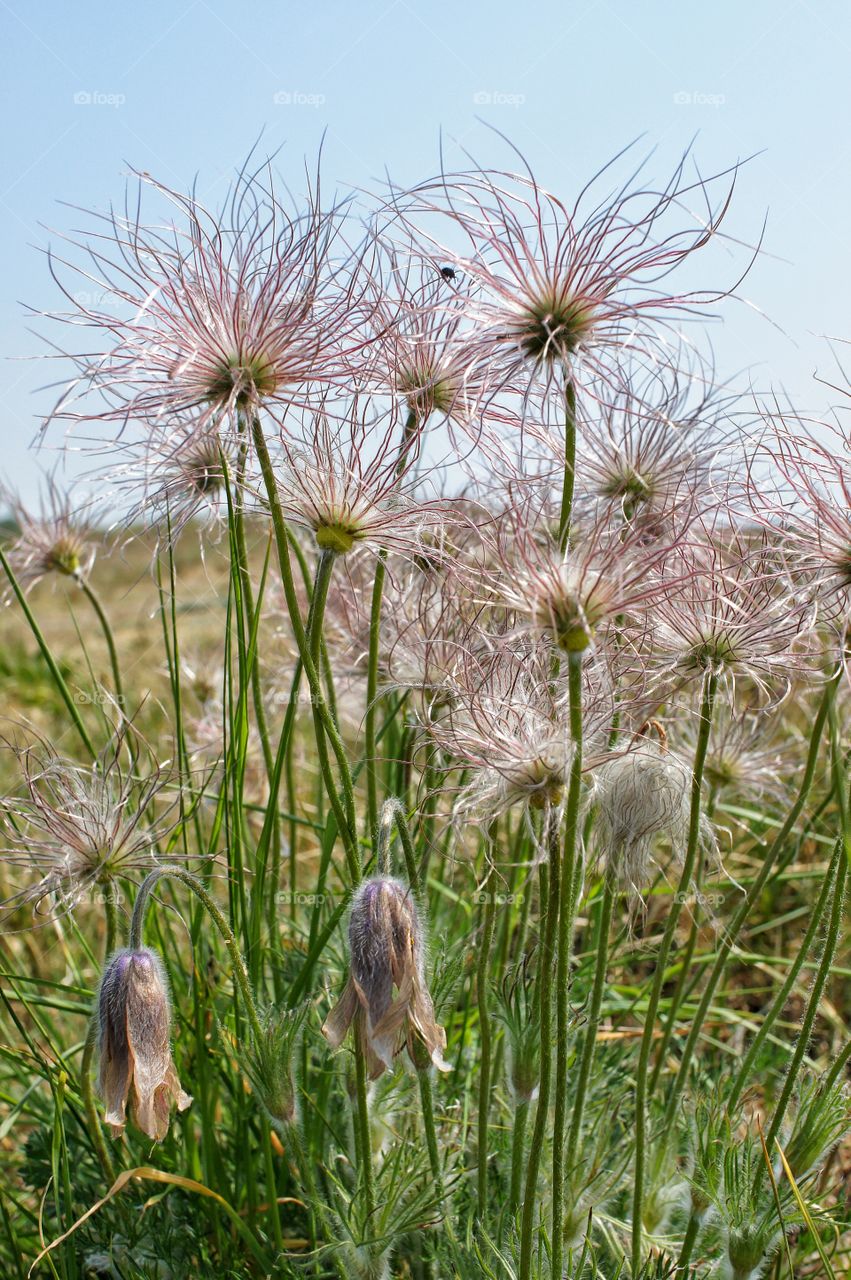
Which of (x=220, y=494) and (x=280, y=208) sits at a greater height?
(x=280, y=208)

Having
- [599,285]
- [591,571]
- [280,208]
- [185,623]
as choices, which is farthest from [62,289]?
[185,623]

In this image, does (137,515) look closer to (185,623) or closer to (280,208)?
(280,208)

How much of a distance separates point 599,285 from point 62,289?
89cm

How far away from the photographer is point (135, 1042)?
4.79ft

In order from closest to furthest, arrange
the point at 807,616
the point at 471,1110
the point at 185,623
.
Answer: the point at 807,616 < the point at 471,1110 < the point at 185,623

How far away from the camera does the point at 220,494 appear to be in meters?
1.87

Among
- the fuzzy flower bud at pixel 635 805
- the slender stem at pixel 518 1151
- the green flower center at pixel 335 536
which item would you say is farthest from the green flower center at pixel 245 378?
the slender stem at pixel 518 1151

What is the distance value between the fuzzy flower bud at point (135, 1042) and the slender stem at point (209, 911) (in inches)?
1.9

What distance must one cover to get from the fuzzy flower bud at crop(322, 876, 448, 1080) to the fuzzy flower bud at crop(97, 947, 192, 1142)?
27 centimetres

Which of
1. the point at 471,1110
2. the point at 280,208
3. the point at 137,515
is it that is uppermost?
the point at 280,208

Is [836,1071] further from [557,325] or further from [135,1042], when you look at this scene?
[557,325]

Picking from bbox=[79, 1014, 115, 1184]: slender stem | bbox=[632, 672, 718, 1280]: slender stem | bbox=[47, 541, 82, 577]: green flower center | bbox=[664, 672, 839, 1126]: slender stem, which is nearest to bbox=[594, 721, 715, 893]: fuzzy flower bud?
bbox=[632, 672, 718, 1280]: slender stem

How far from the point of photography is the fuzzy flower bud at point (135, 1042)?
1.45m

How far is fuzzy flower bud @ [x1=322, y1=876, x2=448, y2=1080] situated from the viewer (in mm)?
1348
